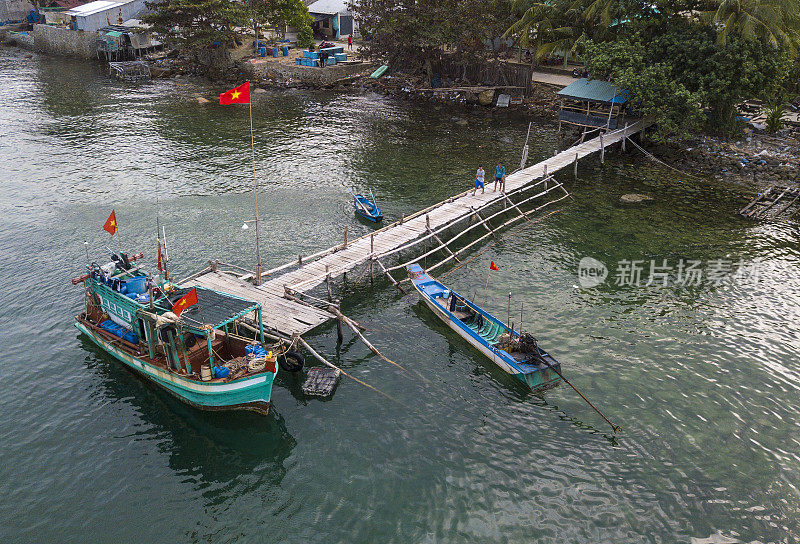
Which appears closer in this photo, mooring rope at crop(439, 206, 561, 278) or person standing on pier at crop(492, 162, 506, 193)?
mooring rope at crop(439, 206, 561, 278)

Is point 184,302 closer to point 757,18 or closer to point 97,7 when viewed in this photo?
point 757,18

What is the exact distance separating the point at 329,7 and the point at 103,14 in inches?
1427

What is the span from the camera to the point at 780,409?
27125 millimetres

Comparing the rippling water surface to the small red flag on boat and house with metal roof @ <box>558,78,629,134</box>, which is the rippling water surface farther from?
house with metal roof @ <box>558,78,629,134</box>

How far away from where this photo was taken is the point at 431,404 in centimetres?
2706

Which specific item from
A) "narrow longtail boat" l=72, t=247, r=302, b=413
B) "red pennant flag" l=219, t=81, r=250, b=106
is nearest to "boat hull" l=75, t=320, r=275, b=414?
"narrow longtail boat" l=72, t=247, r=302, b=413

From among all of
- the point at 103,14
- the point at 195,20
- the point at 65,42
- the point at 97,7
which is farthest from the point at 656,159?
the point at 65,42

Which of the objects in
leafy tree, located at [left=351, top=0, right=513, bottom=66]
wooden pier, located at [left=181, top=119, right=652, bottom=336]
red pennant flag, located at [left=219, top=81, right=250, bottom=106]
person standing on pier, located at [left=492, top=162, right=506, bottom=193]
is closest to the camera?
red pennant flag, located at [left=219, top=81, right=250, bottom=106]

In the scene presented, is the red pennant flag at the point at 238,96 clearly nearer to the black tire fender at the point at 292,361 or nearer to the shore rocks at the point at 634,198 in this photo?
the black tire fender at the point at 292,361

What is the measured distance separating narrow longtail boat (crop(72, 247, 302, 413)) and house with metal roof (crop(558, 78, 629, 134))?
135 ft

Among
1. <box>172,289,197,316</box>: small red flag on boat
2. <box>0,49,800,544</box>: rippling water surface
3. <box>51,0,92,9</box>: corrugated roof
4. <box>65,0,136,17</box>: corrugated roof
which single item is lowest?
<box>0,49,800,544</box>: rippling water surface

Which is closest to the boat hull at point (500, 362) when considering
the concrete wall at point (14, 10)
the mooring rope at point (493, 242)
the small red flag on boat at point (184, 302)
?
the mooring rope at point (493, 242)

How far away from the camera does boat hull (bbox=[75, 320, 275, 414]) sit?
2522cm

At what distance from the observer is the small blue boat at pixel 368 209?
43406mm
